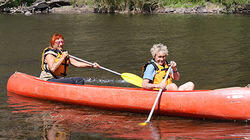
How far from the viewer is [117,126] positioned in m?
5.47

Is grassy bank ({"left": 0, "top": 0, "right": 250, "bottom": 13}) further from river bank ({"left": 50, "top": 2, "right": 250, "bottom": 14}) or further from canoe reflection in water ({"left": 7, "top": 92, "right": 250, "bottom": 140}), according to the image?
canoe reflection in water ({"left": 7, "top": 92, "right": 250, "bottom": 140})

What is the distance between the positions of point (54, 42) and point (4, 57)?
491cm

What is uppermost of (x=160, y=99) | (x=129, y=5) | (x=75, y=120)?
(x=129, y=5)

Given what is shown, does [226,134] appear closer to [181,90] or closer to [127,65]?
[181,90]

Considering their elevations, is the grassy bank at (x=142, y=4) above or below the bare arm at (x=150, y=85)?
above

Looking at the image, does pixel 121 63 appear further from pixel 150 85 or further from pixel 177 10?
pixel 177 10

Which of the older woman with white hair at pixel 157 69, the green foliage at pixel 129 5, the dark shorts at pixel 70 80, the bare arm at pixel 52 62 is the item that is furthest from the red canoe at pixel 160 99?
the green foliage at pixel 129 5

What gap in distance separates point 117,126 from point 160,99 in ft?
2.41

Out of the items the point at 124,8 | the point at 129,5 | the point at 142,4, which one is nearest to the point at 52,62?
the point at 142,4

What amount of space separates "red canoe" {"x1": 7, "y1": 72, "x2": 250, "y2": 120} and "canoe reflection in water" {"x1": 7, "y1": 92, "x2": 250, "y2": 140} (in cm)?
13

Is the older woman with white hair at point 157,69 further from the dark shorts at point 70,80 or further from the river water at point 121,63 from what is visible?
the dark shorts at point 70,80

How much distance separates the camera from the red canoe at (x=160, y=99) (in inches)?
207

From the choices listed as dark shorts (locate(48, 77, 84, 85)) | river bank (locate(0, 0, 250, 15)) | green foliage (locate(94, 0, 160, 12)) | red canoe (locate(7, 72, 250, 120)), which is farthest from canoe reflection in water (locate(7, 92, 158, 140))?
green foliage (locate(94, 0, 160, 12))

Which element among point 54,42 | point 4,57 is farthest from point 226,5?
point 54,42
